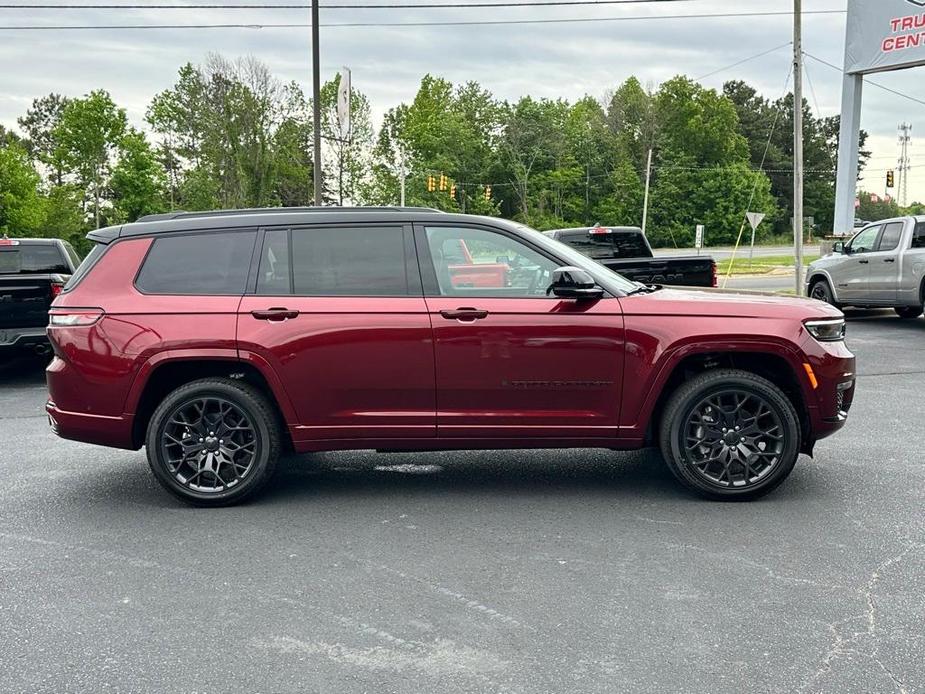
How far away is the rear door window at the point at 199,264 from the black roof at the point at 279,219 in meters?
0.07

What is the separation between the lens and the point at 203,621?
3.65 metres

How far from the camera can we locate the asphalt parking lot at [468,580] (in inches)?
126

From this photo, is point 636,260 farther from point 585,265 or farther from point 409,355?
point 409,355

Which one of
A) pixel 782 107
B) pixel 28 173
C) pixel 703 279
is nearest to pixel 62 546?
pixel 703 279

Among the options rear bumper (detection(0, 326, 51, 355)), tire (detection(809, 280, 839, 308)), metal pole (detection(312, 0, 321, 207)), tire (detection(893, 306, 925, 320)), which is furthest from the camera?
metal pole (detection(312, 0, 321, 207))

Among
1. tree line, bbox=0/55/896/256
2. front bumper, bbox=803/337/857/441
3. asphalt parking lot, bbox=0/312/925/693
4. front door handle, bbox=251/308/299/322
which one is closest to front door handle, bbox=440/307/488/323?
front door handle, bbox=251/308/299/322

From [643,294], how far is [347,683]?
316cm

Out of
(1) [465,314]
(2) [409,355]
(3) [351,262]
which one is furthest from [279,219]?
(1) [465,314]

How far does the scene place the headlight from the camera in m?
5.23

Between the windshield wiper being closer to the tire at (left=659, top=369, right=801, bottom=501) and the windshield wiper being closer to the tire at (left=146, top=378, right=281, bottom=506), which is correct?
the tire at (left=659, top=369, right=801, bottom=501)

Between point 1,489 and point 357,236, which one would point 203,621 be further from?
point 1,489

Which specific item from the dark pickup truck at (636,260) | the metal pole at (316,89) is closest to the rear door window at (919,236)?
the dark pickup truck at (636,260)

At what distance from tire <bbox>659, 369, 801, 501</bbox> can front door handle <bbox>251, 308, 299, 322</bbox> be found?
2377 millimetres

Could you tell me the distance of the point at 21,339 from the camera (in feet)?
32.5
